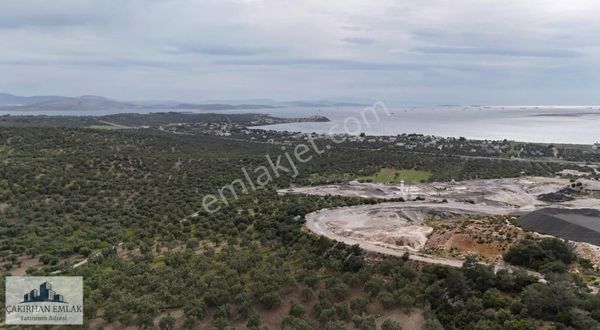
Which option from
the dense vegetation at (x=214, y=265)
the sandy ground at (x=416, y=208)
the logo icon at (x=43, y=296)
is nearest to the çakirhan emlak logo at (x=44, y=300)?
the logo icon at (x=43, y=296)

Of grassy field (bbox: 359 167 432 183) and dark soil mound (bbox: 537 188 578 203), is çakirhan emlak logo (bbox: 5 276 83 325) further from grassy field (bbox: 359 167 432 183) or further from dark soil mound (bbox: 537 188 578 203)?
dark soil mound (bbox: 537 188 578 203)

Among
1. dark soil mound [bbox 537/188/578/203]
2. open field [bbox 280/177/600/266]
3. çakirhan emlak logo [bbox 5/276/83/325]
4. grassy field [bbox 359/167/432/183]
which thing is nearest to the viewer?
çakirhan emlak logo [bbox 5/276/83/325]

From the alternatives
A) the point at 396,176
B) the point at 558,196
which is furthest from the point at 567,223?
the point at 396,176

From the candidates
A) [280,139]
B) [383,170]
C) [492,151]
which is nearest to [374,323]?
[383,170]

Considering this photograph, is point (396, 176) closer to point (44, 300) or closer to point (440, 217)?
point (440, 217)

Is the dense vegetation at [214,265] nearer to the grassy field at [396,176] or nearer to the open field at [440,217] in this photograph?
the open field at [440,217]

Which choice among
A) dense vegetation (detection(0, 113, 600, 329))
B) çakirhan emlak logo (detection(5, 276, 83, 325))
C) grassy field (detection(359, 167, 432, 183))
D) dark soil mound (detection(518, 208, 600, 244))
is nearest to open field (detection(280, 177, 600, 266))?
dark soil mound (detection(518, 208, 600, 244))

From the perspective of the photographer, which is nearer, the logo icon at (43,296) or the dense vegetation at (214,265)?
the dense vegetation at (214,265)
